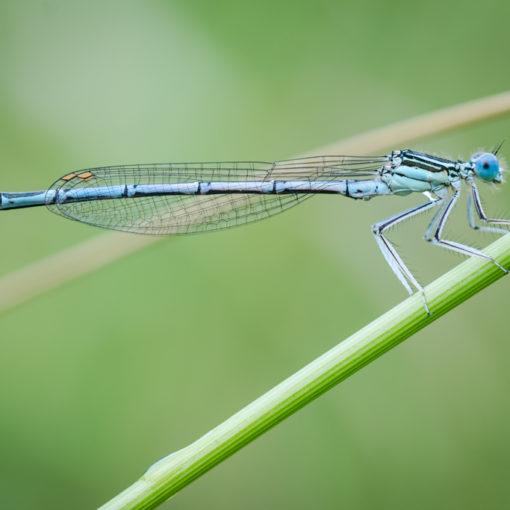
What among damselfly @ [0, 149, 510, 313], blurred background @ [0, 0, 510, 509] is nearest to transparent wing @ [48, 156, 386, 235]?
damselfly @ [0, 149, 510, 313]

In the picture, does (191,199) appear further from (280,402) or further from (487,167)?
(280,402)

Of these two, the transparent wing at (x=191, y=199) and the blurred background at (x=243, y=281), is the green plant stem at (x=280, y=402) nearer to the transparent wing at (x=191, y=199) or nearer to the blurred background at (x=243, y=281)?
the transparent wing at (x=191, y=199)

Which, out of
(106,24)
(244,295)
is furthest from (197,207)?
(106,24)

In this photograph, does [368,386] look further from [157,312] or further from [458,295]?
[458,295]

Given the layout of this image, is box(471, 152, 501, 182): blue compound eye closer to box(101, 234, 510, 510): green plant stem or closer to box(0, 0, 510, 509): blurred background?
box(0, 0, 510, 509): blurred background

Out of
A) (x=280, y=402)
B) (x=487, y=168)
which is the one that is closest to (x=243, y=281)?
(x=487, y=168)

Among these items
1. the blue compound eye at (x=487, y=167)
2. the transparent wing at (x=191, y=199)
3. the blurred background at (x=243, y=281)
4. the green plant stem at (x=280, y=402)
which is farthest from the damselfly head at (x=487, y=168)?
the green plant stem at (x=280, y=402)
